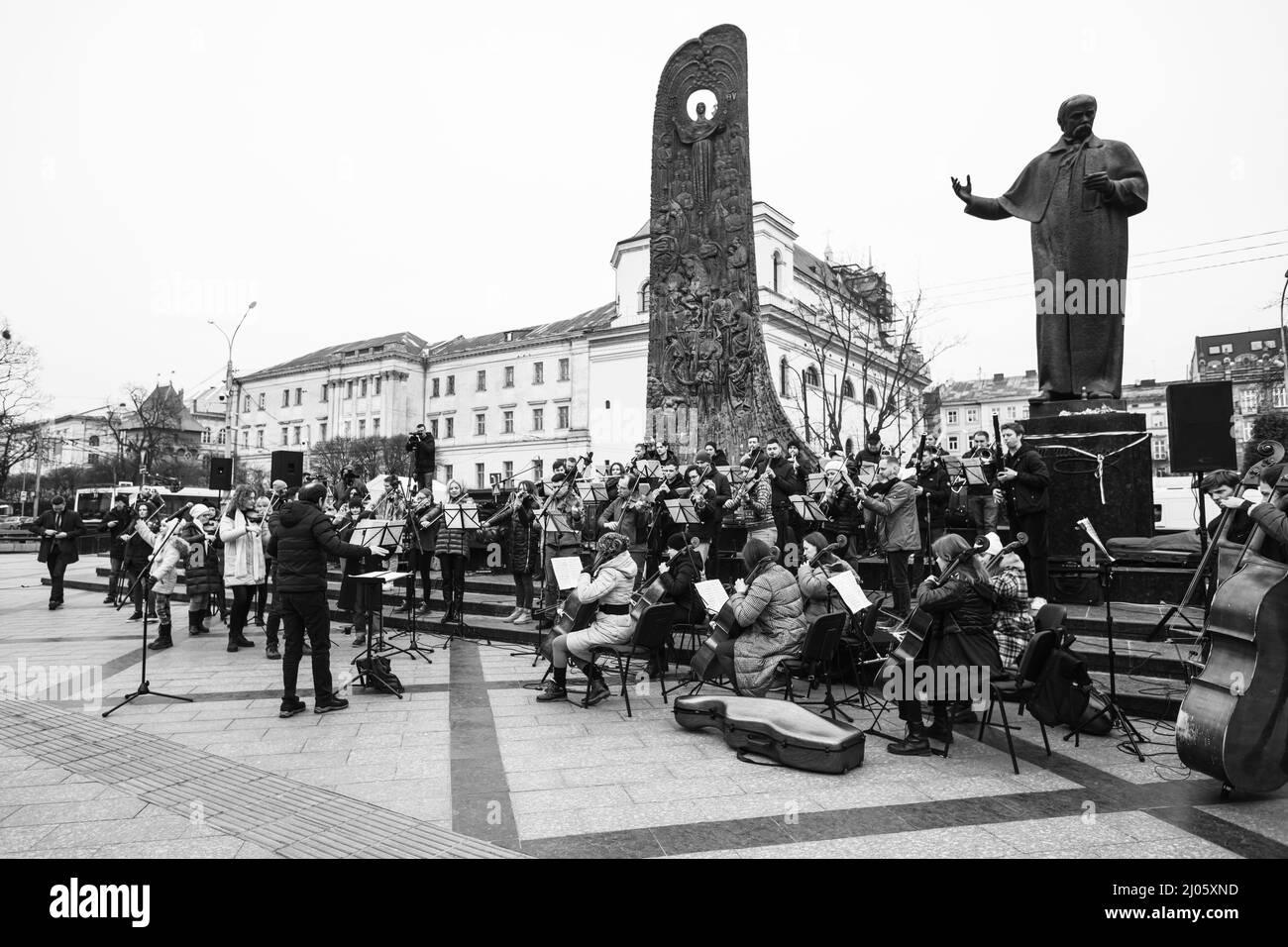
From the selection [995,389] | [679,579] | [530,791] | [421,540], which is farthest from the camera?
[995,389]

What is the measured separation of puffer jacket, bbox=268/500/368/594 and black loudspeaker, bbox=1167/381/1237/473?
872cm

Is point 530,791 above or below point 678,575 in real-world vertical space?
below

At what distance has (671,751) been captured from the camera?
6.12 metres

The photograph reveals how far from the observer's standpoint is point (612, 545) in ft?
26.2

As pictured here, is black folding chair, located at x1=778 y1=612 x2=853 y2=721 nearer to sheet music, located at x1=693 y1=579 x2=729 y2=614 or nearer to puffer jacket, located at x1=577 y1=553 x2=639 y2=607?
sheet music, located at x1=693 y1=579 x2=729 y2=614

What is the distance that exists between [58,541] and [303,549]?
12.2 meters

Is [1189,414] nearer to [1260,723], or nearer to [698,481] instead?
[1260,723]

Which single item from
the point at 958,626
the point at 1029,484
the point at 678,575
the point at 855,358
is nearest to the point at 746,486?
the point at 678,575

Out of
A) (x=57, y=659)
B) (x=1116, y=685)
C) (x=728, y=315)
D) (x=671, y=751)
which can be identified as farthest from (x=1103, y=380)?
(x=57, y=659)

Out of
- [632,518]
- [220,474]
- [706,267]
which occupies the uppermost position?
[706,267]

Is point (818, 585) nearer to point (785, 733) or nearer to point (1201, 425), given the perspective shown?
point (785, 733)

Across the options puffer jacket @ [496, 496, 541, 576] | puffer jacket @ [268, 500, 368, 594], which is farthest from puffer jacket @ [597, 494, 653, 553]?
puffer jacket @ [268, 500, 368, 594]
